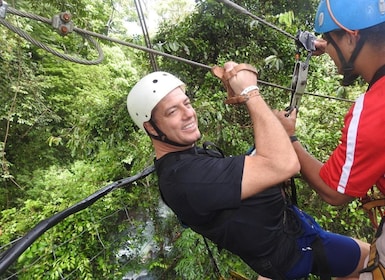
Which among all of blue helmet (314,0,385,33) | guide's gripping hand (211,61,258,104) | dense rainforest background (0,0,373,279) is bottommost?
dense rainforest background (0,0,373,279)

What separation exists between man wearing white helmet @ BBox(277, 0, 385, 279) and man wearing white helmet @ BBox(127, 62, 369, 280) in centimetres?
18

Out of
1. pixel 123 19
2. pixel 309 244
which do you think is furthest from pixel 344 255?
pixel 123 19

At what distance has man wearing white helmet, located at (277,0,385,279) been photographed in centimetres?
104

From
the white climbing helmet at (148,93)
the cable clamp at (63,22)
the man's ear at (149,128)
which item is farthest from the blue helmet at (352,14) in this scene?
the cable clamp at (63,22)

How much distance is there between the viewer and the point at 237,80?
1298 millimetres

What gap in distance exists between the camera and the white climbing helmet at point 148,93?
1509 mm

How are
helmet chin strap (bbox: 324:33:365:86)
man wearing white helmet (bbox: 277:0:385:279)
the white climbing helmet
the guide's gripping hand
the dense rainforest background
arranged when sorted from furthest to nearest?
the dense rainforest background
the white climbing helmet
the guide's gripping hand
helmet chin strap (bbox: 324:33:365:86)
man wearing white helmet (bbox: 277:0:385:279)

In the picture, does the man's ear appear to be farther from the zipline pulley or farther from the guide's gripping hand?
the zipline pulley

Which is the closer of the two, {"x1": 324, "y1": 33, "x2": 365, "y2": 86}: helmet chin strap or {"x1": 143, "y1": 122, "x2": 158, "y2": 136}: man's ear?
{"x1": 324, "y1": 33, "x2": 365, "y2": 86}: helmet chin strap

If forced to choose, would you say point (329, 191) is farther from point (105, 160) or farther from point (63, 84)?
point (63, 84)

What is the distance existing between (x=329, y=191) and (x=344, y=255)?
581 mm

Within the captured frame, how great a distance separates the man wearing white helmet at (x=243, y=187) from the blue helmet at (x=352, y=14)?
1.20ft

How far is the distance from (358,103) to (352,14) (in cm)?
35

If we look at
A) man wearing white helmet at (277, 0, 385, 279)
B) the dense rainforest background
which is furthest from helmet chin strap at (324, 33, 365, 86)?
the dense rainforest background
